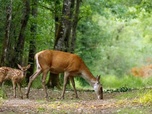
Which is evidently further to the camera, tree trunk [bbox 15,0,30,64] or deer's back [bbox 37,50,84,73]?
tree trunk [bbox 15,0,30,64]

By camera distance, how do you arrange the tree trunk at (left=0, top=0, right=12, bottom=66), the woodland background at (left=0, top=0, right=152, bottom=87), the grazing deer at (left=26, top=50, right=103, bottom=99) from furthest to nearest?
1. the woodland background at (left=0, top=0, right=152, bottom=87)
2. the tree trunk at (left=0, top=0, right=12, bottom=66)
3. the grazing deer at (left=26, top=50, right=103, bottom=99)

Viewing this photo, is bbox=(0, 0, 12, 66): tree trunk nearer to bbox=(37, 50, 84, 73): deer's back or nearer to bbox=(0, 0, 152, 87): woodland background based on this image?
bbox=(0, 0, 152, 87): woodland background

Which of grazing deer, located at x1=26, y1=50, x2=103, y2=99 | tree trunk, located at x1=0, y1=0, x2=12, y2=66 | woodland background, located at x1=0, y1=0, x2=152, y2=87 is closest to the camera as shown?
grazing deer, located at x1=26, y1=50, x2=103, y2=99

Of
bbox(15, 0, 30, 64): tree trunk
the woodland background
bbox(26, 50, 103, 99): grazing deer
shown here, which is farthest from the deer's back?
bbox(15, 0, 30, 64): tree trunk

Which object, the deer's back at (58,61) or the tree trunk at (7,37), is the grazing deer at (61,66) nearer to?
the deer's back at (58,61)

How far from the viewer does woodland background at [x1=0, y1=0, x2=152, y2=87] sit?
1853 centimetres

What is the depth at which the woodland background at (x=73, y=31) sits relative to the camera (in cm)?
1853

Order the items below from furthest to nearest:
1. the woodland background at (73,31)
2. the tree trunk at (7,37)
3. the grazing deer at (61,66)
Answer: the woodland background at (73,31) → the tree trunk at (7,37) → the grazing deer at (61,66)

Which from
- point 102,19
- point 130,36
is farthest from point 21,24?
point 130,36

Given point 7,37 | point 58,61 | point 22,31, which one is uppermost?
point 22,31

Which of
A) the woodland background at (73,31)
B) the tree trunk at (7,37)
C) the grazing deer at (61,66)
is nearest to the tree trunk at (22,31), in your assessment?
the woodland background at (73,31)

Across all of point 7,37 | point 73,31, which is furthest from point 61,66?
point 73,31

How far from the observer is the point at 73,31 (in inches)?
960

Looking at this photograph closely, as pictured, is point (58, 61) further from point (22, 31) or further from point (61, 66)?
point (22, 31)
